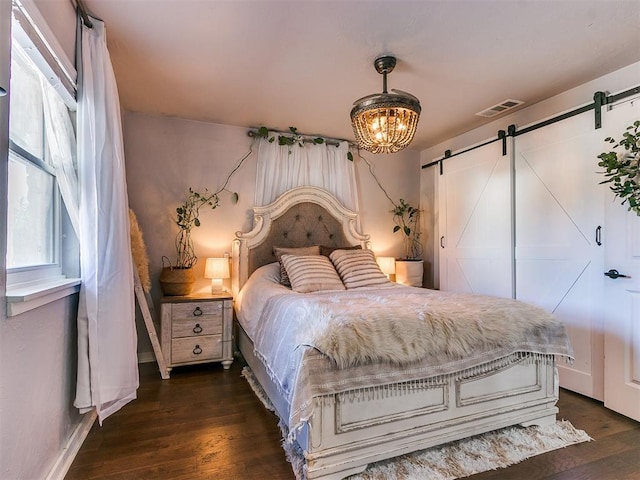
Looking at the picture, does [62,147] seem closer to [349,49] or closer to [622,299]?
[349,49]

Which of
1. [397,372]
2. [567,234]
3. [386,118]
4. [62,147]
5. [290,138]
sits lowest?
[397,372]

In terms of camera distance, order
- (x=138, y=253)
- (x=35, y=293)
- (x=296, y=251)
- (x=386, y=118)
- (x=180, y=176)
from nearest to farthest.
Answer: (x=35, y=293) < (x=386, y=118) < (x=138, y=253) < (x=296, y=251) < (x=180, y=176)

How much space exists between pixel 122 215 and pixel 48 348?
78 cm

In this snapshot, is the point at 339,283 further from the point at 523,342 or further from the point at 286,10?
the point at 286,10

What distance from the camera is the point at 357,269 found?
308 centimetres

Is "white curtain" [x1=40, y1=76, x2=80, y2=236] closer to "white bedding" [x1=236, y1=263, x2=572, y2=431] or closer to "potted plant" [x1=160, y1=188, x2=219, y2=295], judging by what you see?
"white bedding" [x1=236, y1=263, x2=572, y2=431]

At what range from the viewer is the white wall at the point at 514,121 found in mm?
2485

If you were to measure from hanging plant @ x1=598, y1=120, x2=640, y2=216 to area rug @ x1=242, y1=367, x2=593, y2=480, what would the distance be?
4.86 ft

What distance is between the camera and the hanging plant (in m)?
2.16

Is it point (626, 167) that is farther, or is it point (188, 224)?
point (188, 224)

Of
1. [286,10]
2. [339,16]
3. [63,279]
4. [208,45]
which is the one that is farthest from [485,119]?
[63,279]

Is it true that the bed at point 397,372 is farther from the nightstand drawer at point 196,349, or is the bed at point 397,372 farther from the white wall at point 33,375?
the white wall at point 33,375

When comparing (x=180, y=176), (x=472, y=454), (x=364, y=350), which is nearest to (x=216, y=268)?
(x=180, y=176)

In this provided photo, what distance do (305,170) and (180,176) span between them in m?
1.34
